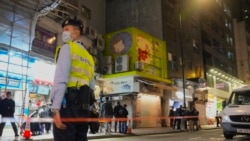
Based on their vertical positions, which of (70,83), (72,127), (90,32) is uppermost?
(90,32)

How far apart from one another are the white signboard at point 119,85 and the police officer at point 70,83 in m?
21.5

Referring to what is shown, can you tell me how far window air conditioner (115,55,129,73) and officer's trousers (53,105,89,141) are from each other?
22.6m

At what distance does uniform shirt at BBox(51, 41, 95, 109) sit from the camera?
3.20 metres

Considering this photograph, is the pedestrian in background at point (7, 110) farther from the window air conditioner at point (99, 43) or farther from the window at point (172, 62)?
the window at point (172, 62)

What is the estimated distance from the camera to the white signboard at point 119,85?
25.1m

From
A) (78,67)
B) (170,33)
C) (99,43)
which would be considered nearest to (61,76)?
(78,67)

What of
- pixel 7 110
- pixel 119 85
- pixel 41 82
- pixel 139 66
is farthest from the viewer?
pixel 119 85

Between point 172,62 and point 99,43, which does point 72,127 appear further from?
point 172,62

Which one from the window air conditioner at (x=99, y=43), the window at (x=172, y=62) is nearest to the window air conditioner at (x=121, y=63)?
the window air conditioner at (x=99, y=43)

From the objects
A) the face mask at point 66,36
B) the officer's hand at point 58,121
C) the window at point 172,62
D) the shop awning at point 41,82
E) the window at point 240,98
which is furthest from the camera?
the window at point 172,62

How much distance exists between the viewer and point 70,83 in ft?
11.1

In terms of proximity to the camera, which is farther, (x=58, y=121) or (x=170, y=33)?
(x=170, y=33)

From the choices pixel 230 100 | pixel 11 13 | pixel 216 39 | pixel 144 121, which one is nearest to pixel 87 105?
pixel 230 100

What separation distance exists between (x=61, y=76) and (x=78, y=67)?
0.27 metres
